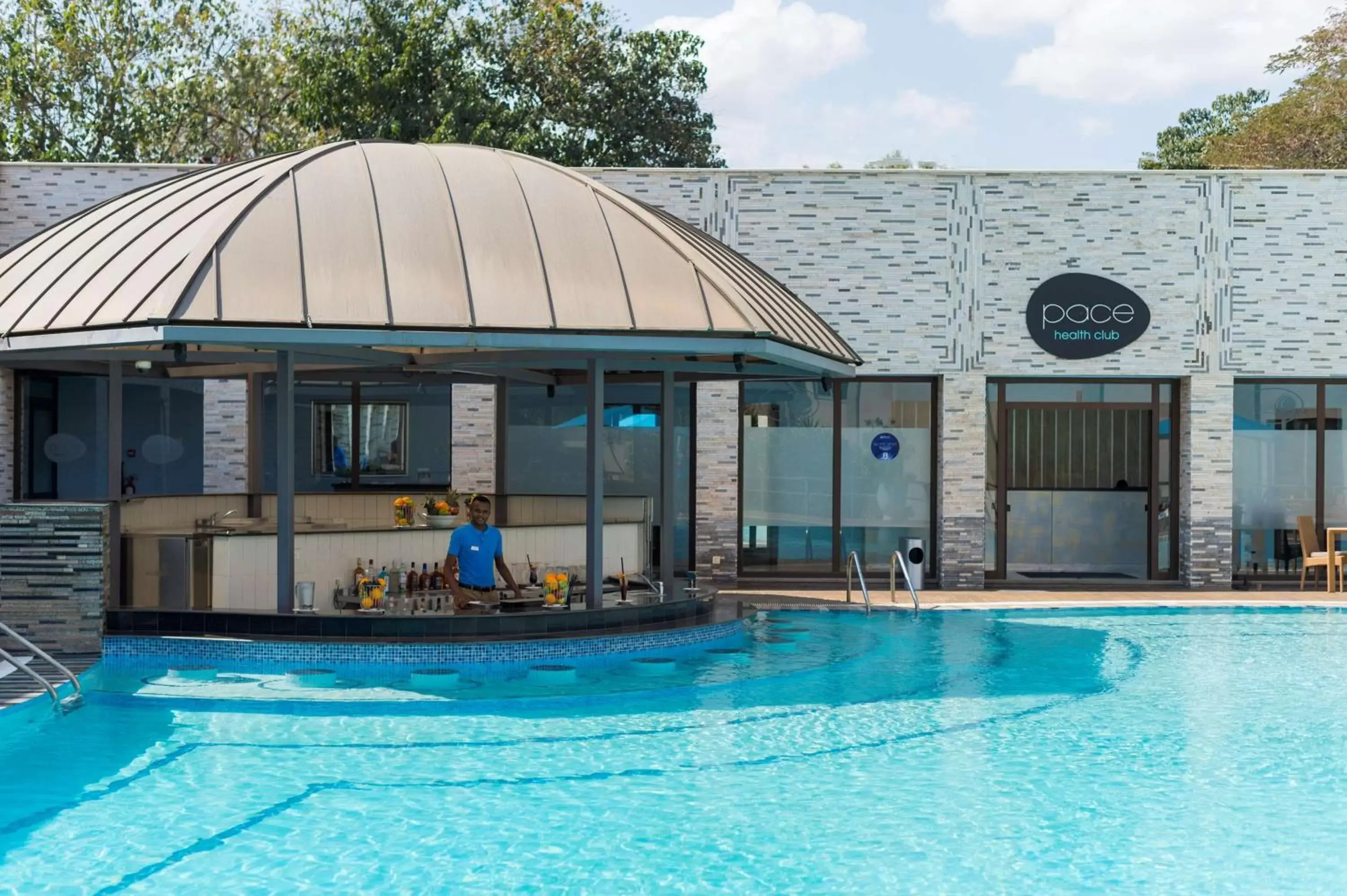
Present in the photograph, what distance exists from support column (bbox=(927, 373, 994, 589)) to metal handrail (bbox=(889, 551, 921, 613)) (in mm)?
651

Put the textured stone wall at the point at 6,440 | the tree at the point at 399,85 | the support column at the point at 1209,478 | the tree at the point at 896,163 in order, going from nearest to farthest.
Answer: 1. the textured stone wall at the point at 6,440
2. the support column at the point at 1209,478
3. the tree at the point at 896,163
4. the tree at the point at 399,85

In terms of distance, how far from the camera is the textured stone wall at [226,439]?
18859mm

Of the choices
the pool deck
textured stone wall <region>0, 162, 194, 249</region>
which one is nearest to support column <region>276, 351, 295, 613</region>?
the pool deck

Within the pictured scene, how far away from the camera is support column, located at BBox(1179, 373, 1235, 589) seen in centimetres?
1927

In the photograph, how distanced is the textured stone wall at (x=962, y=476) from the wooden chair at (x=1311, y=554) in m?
4.37

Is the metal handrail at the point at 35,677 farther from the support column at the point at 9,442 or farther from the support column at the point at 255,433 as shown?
the support column at the point at 9,442

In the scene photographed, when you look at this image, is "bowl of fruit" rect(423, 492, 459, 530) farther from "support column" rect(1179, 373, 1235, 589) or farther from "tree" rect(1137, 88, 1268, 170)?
"tree" rect(1137, 88, 1268, 170)

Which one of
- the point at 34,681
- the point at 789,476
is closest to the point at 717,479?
the point at 789,476

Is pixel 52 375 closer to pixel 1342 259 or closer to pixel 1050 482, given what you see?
pixel 1050 482

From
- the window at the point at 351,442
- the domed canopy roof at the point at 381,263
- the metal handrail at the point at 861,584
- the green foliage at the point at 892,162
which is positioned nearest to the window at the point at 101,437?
the window at the point at 351,442

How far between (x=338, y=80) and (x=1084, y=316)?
18418mm

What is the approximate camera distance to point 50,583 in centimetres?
1235

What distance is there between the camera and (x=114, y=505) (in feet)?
42.3

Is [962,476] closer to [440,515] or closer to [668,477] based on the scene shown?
[668,477]
